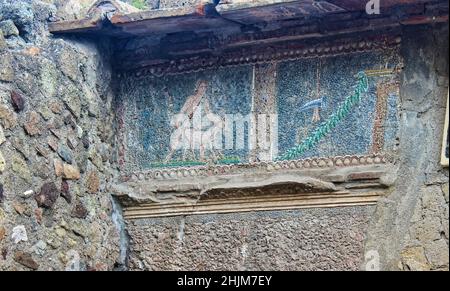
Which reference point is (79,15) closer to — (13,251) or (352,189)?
(13,251)

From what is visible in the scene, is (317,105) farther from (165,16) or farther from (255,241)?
(165,16)

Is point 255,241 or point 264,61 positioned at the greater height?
point 264,61

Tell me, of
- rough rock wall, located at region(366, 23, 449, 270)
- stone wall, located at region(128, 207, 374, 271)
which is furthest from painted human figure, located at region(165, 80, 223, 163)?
rough rock wall, located at region(366, 23, 449, 270)

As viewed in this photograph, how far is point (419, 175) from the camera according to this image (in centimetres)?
373

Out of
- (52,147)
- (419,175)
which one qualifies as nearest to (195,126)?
(52,147)

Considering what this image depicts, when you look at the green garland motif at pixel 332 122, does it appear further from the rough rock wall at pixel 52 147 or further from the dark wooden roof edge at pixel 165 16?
the rough rock wall at pixel 52 147

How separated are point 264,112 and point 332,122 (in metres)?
0.33

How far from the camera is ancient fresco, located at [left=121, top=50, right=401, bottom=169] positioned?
3861 mm

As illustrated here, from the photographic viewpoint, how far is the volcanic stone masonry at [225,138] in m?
3.69

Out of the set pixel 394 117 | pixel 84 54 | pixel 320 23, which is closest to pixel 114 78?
pixel 84 54

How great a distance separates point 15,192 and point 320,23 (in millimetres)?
1546

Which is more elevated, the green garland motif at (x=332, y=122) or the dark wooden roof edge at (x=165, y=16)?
the dark wooden roof edge at (x=165, y=16)

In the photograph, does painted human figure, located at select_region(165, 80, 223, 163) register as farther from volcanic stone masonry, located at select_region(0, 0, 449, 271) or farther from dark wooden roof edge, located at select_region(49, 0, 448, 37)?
dark wooden roof edge, located at select_region(49, 0, 448, 37)

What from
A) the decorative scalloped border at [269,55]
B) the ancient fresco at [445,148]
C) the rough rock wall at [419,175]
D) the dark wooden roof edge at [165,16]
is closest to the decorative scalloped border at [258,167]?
the rough rock wall at [419,175]
